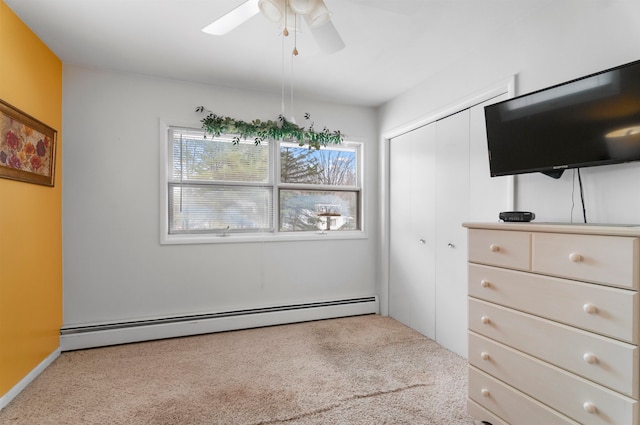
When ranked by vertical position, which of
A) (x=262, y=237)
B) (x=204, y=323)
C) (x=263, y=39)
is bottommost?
(x=204, y=323)

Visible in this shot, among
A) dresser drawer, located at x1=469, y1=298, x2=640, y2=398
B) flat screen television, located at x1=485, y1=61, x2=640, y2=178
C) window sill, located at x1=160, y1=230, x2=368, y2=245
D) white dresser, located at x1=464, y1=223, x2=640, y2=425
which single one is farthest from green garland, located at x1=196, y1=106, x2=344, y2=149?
dresser drawer, located at x1=469, y1=298, x2=640, y2=398

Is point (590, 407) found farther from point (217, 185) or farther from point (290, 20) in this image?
point (217, 185)

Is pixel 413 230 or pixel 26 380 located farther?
pixel 413 230

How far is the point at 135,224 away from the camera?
2.99 m

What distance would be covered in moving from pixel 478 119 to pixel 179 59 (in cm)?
247

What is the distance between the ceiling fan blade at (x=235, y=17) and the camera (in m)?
1.50

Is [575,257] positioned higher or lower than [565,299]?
higher

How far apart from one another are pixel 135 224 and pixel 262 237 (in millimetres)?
1196

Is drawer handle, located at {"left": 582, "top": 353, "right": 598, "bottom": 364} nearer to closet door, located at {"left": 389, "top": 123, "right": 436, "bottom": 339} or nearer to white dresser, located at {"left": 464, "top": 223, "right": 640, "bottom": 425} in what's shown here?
white dresser, located at {"left": 464, "top": 223, "right": 640, "bottom": 425}

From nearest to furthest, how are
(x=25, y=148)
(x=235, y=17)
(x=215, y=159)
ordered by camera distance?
(x=235, y=17), (x=25, y=148), (x=215, y=159)

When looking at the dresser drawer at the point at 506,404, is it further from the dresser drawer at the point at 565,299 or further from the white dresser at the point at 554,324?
the dresser drawer at the point at 565,299

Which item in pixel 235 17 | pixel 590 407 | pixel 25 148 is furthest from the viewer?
pixel 25 148

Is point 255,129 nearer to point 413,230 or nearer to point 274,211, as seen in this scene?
point 274,211

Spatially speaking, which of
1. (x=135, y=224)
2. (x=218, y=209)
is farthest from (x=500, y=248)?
(x=135, y=224)
